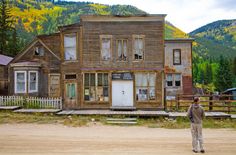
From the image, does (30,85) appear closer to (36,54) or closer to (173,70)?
(36,54)

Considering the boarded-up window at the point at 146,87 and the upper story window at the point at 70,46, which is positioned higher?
the upper story window at the point at 70,46

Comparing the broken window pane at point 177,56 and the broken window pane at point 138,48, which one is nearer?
the broken window pane at point 138,48

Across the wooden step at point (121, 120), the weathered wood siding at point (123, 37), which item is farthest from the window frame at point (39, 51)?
the wooden step at point (121, 120)

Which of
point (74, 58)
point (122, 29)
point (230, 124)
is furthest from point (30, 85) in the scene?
point (230, 124)

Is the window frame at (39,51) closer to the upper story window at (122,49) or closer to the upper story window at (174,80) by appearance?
the upper story window at (122,49)

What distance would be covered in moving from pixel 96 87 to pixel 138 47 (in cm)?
492

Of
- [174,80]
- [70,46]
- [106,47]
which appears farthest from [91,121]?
[174,80]

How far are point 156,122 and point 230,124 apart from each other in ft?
16.1

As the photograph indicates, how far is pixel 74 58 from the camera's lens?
25875 mm

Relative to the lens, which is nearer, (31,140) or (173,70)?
(31,140)

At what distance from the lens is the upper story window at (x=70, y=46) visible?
2586 centimetres

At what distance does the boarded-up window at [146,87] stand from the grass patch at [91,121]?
3.27m

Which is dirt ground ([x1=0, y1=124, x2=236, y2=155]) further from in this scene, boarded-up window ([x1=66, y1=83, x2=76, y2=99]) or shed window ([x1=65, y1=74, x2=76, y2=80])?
shed window ([x1=65, y1=74, x2=76, y2=80])

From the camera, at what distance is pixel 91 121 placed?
20984 mm
